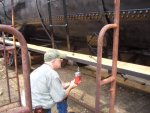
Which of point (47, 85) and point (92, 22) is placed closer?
point (47, 85)

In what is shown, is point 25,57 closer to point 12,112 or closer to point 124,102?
point 12,112

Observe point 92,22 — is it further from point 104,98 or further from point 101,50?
point 101,50

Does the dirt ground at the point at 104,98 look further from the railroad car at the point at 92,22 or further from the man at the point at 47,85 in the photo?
Result: the man at the point at 47,85

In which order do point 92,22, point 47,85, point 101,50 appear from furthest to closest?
point 92,22, point 47,85, point 101,50

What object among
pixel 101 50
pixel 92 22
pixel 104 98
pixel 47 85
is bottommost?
pixel 104 98

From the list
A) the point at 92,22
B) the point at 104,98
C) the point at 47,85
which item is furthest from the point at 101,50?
the point at 104,98

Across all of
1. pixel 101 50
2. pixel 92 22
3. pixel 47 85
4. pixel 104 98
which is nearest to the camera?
pixel 101 50

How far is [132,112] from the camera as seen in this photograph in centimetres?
436

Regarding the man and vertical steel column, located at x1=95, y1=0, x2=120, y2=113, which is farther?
the man

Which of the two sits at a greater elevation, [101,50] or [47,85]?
[101,50]

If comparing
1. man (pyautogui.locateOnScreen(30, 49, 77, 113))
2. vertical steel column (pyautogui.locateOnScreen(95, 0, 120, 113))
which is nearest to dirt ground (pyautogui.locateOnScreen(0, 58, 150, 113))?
man (pyautogui.locateOnScreen(30, 49, 77, 113))

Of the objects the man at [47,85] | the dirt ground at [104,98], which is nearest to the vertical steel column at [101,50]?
the man at [47,85]

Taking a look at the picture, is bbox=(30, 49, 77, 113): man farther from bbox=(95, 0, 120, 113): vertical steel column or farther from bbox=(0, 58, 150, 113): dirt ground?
bbox=(0, 58, 150, 113): dirt ground

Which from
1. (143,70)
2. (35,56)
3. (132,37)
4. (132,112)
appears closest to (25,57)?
(143,70)
